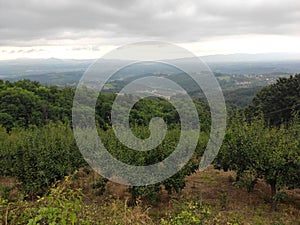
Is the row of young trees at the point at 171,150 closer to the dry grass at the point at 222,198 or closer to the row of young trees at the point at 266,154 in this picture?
the row of young trees at the point at 266,154

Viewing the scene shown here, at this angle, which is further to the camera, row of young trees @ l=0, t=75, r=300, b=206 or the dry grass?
row of young trees @ l=0, t=75, r=300, b=206

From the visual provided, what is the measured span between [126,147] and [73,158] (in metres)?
3.53

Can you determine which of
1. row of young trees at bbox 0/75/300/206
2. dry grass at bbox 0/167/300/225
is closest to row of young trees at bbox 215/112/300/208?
row of young trees at bbox 0/75/300/206

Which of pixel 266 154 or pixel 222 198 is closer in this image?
pixel 266 154

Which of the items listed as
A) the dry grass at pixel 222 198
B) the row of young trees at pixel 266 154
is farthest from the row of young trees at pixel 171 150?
the dry grass at pixel 222 198

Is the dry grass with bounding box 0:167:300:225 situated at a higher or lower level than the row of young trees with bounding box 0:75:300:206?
lower

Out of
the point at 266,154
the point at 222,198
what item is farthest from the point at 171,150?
the point at 266,154

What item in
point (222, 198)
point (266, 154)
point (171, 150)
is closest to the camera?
point (266, 154)

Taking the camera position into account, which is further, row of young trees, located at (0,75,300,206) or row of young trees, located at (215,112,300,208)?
row of young trees, located at (0,75,300,206)

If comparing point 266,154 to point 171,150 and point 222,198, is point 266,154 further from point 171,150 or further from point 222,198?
point 171,150

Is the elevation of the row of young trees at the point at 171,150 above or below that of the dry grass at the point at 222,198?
above

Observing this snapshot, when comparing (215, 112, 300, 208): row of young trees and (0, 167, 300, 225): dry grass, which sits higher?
(215, 112, 300, 208): row of young trees

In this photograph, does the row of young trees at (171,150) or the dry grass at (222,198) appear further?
the row of young trees at (171,150)

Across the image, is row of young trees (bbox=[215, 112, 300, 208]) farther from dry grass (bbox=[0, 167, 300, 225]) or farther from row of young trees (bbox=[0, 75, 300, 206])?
dry grass (bbox=[0, 167, 300, 225])
